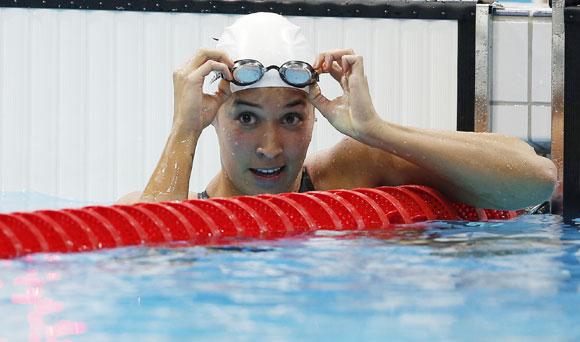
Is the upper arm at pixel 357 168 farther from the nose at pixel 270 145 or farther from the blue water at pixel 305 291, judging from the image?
the blue water at pixel 305 291

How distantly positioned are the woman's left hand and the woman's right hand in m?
0.28

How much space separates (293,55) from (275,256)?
3.37ft

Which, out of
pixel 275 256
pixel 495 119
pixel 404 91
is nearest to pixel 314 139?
pixel 404 91

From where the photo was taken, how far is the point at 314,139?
16.3ft

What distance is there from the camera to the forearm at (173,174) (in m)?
2.97

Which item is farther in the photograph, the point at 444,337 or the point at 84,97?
the point at 84,97

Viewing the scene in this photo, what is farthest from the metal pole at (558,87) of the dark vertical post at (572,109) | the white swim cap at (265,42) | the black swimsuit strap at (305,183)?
the white swim cap at (265,42)

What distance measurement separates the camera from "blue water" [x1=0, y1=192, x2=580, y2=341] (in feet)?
4.86

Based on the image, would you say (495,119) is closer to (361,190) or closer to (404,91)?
(404,91)

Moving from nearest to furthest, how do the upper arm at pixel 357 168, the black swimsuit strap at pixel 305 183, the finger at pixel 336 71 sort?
the finger at pixel 336 71
the upper arm at pixel 357 168
the black swimsuit strap at pixel 305 183

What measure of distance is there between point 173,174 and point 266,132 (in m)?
0.31

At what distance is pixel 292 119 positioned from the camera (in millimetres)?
3045

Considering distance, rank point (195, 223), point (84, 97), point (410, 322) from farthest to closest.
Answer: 1. point (84, 97)
2. point (195, 223)
3. point (410, 322)

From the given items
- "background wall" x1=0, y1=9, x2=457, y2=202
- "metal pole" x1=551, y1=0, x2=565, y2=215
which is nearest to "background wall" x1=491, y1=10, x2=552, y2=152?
"metal pole" x1=551, y1=0, x2=565, y2=215
